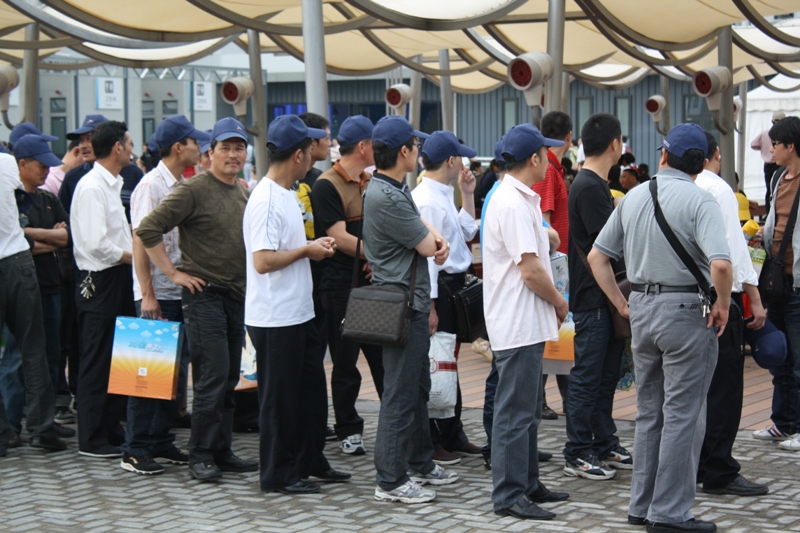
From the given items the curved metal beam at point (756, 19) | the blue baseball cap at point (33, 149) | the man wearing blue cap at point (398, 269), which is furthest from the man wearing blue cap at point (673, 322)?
the curved metal beam at point (756, 19)

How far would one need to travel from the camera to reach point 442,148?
675 centimetres

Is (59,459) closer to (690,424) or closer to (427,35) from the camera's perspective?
(690,424)

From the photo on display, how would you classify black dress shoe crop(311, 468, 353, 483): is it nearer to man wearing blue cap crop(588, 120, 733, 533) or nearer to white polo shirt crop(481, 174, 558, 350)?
white polo shirt crop(481, 174, 558, 350)

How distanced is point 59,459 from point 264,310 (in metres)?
1.99

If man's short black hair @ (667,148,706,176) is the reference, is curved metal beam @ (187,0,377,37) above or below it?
above

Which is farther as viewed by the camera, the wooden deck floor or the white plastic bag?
the wooden deck floor

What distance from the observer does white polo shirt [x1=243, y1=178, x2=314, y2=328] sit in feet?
19.6

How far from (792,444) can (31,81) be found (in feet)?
39.8

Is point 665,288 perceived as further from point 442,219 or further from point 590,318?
point 442,219

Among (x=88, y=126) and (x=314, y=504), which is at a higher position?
(x=88, y=126)

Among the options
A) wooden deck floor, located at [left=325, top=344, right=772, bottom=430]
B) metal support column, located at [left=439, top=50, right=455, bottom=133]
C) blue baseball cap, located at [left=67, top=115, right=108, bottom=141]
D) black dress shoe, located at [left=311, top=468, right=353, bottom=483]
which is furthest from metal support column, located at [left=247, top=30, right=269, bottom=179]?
black dress shoe, located at [left=311, top=468, right=353, bottom=483]

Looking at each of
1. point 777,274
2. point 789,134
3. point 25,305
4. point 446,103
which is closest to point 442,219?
point 777,274

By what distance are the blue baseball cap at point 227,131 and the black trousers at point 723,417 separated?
291 centimetres

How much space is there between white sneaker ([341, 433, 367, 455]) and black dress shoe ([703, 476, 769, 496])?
216cm
